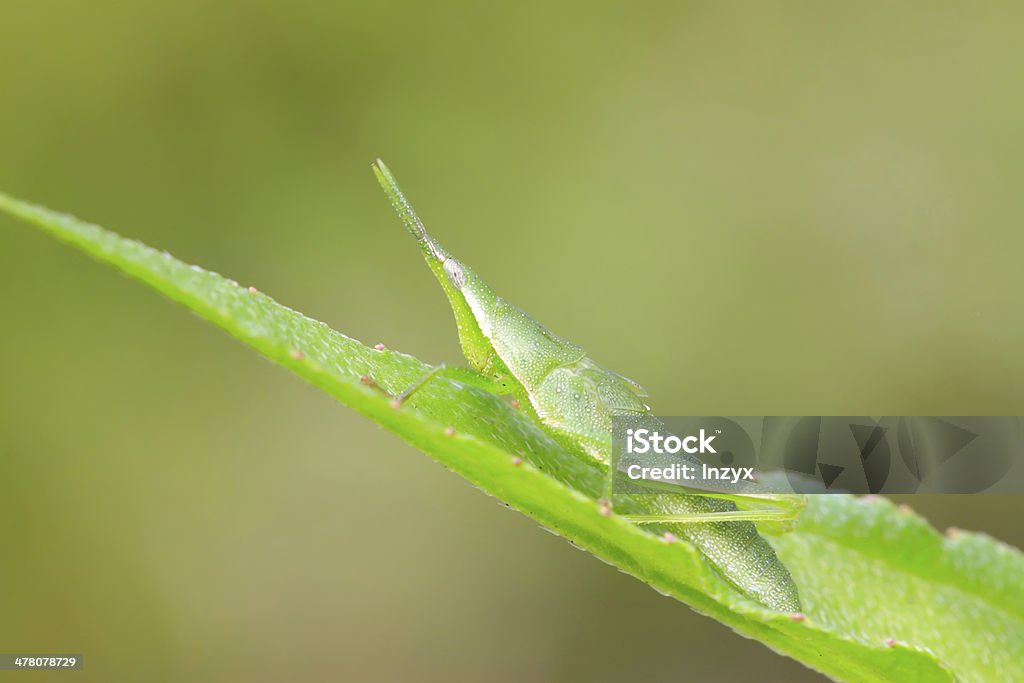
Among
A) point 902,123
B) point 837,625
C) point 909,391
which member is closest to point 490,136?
point 902,123

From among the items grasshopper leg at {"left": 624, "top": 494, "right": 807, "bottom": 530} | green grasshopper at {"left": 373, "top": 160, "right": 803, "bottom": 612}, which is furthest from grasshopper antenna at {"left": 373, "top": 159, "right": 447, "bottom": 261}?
grasshopper leg at {"left": 624, "top": 494, "right": 807, "bottom": 530}

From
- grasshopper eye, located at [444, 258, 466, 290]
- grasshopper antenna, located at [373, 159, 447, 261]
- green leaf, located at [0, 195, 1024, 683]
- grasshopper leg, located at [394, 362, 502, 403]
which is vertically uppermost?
grasshopper antenna, located at [373, 159, 447, 261]

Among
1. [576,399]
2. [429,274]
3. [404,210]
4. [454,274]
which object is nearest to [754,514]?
[576,399]

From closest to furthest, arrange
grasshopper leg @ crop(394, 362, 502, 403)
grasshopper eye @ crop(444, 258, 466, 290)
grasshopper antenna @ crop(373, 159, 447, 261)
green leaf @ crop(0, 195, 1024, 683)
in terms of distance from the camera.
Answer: green leaf @ crop(0, 195, 1024, 683) < grasshopper leg @ crop(394, 362, 502, 403) < grasshopper antenna @ crop(373, 159, 447, 261) < grasshopper eye @ crop(444, 258, 466, 290)

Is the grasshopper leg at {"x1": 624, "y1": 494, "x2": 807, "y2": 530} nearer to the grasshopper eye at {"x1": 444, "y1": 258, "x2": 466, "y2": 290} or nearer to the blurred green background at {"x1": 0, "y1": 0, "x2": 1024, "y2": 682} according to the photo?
the grasshopper eye at {"x1": 444, "y1": 258, "x2": 466, "y2": 290}

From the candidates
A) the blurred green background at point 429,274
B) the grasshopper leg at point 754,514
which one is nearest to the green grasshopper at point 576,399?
the grasshopper leg at point 754,514

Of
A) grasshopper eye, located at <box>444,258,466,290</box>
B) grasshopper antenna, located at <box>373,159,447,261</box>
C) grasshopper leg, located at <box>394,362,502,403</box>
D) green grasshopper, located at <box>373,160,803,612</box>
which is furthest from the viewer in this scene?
grasshopper eye, located at <box>444,258,466,290</box>

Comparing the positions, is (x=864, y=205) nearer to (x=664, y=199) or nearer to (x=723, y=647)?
(x=664, y=199)
